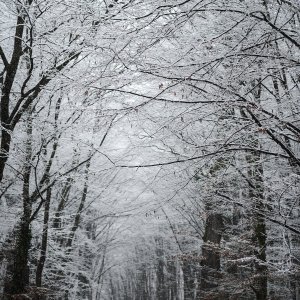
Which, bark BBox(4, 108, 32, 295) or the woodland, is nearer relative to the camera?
the woodland

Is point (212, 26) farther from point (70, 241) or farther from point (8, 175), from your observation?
point (70, 241)

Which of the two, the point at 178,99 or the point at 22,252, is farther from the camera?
the point at 22,252

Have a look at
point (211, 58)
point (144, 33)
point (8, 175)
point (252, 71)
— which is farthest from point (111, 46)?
point (8, 175)

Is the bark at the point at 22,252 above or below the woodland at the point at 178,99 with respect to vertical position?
below

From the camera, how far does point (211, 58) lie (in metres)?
3.65

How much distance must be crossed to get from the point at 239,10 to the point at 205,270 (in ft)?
29.6

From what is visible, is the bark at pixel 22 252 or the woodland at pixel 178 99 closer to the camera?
the woodland at pixel 178 99

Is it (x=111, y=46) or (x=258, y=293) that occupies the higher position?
(x=111, y=46)

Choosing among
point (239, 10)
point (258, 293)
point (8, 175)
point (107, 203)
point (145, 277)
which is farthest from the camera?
point (145, 277)

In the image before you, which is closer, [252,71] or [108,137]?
[252,71]

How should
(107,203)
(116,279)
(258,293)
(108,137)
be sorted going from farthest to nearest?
(116,279) < (107,203) < (108,137) < (258,293)

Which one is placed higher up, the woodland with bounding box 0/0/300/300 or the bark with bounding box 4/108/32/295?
the woodland with bounding box 0/0/300/300

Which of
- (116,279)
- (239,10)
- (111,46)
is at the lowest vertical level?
(116,279)

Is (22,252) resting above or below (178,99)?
below
